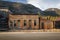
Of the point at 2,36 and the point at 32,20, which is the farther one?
the point at 32,20

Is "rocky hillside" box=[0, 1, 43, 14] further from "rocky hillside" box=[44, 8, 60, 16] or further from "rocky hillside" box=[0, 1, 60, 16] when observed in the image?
"rocky hillside" box=[44, 8, 60, 16]

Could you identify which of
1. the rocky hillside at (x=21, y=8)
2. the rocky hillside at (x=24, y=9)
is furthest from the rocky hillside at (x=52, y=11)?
the rocky hillside at (x=21, y=8)

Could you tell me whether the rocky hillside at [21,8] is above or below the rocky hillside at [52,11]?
above

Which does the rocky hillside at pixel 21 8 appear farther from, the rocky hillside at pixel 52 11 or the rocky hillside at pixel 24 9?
the rocky hillside at pixel 52 11

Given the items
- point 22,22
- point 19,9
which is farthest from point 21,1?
point 22,22

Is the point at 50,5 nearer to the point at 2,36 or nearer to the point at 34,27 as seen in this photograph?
the point at 34,27

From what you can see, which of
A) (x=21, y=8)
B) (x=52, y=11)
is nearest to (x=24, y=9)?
(x=21, y=8)

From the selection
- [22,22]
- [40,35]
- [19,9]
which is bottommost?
[40,35]

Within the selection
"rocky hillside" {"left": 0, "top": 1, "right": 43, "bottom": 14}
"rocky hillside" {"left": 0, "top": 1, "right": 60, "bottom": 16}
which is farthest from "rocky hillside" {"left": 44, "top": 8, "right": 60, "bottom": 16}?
"rocky hillside" {"left": 0, "top": 1, "right": 43, "bottom": 14}

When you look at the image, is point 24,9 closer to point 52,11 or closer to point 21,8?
point 21,8

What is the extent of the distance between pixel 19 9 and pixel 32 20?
0.70 metres

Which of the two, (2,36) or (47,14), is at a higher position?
(47,14)

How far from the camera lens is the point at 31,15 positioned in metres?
7.80

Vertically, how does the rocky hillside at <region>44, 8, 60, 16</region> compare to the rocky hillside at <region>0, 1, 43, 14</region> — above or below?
below
